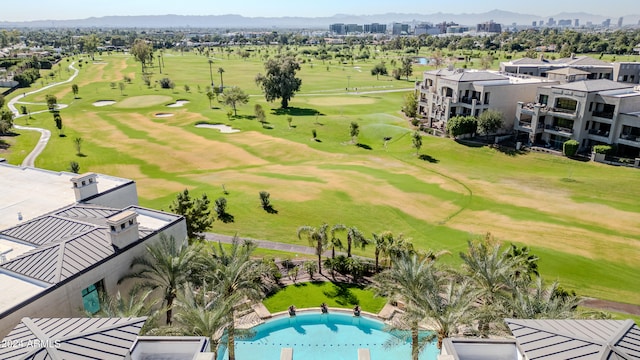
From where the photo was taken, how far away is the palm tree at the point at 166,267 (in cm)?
2802

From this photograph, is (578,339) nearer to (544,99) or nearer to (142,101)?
(544,99)

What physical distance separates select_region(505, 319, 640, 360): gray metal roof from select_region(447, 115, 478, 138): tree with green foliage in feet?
229

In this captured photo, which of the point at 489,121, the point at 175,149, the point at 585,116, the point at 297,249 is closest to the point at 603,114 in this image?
the point at 585,116

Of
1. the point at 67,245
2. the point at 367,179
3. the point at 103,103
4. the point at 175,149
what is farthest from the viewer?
the point at 103,103

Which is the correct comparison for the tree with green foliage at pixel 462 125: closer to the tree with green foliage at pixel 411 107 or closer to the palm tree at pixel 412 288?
the tree with green foliage at pixel 411 107

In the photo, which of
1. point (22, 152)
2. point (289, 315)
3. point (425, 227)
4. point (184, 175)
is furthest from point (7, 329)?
point (22, 152)

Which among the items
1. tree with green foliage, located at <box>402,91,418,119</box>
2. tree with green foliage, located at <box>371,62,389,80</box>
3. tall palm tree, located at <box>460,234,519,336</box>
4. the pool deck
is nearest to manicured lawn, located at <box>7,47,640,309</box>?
tree with green foliage, located at <box>402,91,418,119</box>

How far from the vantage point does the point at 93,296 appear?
26875 millimetres

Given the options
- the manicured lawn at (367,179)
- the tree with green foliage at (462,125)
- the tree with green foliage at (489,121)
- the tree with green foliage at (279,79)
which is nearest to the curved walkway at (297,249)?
the manicured lawn at (367,179)

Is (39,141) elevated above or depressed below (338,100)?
below

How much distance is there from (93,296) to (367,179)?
4527 cm

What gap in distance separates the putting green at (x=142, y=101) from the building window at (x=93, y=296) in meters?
99.7

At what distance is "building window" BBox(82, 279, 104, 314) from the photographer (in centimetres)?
2623

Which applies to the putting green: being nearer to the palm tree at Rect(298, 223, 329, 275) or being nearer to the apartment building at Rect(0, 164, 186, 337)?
the apartment building at Rect(0, 164, 186, 337)
